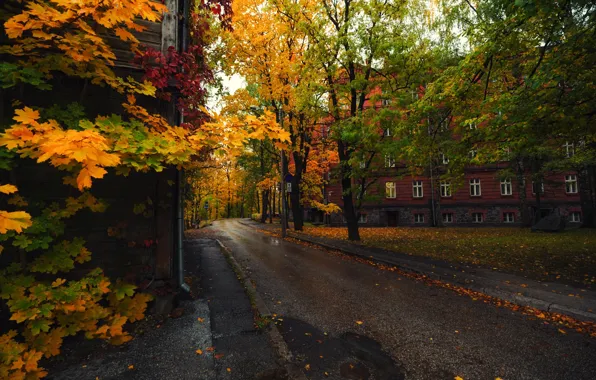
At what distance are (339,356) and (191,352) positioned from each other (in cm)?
207

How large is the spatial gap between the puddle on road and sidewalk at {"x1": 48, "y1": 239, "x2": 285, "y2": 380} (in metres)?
0.41

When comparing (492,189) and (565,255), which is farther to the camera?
(492,189)

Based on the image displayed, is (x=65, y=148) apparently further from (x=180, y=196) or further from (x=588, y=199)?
(x=588, y=199)

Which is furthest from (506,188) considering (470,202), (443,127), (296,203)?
(296,203)

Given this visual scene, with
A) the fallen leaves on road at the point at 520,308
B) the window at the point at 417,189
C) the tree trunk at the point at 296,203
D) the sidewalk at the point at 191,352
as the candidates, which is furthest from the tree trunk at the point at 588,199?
the sidewalk at the point at 191,352

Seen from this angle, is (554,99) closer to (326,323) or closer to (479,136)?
(479,136)

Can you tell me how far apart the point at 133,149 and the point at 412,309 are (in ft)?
18.4

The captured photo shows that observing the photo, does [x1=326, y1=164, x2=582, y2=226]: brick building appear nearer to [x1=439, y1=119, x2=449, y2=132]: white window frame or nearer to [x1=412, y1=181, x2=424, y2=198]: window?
[x1=412, y1=181, x2=424, y2=198]: window

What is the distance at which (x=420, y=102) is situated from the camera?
8141 millimetres

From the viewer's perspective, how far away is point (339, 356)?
12.5ft

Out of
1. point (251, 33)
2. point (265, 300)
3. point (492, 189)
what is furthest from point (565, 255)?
point (492, 189)

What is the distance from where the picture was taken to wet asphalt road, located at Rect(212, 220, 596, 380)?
3.50 metres

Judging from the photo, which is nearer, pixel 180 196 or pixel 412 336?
pixel 412 336

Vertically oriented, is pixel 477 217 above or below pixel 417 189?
below
